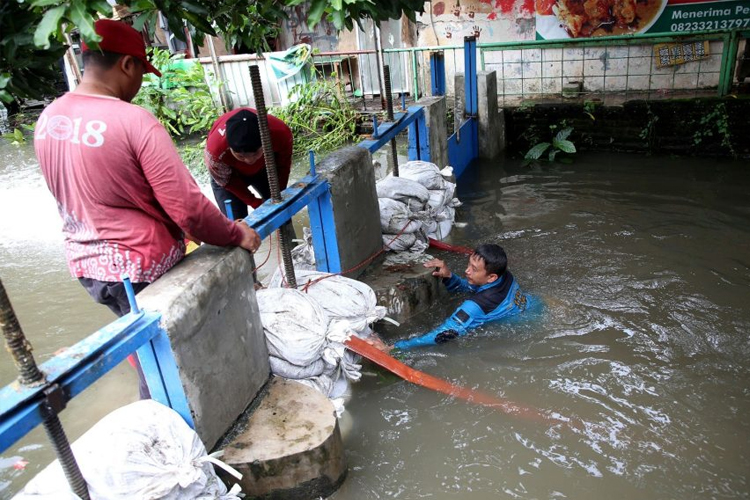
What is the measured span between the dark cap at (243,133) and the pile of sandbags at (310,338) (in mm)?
1105

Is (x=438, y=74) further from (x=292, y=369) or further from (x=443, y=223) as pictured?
(x=292, y=369)

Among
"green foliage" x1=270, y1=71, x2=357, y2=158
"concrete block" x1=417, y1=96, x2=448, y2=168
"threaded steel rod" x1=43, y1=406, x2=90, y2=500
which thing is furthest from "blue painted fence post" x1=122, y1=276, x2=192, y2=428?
"green foliage" x1=270, y1=71, x2=357, y2=158

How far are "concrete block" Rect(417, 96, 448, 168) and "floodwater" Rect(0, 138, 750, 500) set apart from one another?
86cm

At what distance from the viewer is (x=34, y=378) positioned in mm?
1698

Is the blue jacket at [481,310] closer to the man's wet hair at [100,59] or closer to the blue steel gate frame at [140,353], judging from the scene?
the blue steel gate frame at [140,353]

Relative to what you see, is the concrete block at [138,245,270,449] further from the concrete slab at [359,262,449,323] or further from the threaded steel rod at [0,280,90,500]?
the concrete slab at [359,262,449,323]

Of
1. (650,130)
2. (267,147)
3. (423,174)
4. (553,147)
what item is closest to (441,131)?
(423,174)

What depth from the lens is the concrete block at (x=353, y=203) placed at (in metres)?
3.89

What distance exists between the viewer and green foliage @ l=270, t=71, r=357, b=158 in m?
9.34

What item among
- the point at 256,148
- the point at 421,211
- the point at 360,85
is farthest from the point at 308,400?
the point at 360,85

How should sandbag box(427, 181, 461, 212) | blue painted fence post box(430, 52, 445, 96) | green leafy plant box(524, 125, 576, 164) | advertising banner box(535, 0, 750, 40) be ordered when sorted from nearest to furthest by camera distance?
sandbag box(427, 181, 461, 212)
blue painted fence post box(430, 52, 445, 96)
green leafy plant box(524, 125, 576, 164)
advertising banner box(535, 0, 750, 40)

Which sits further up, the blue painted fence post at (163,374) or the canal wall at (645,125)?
the blue painted fence post at (163,374)

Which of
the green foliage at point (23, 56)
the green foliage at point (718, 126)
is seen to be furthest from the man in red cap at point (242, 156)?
the green foliage at point (718, 126)

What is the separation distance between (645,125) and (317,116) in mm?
5023
